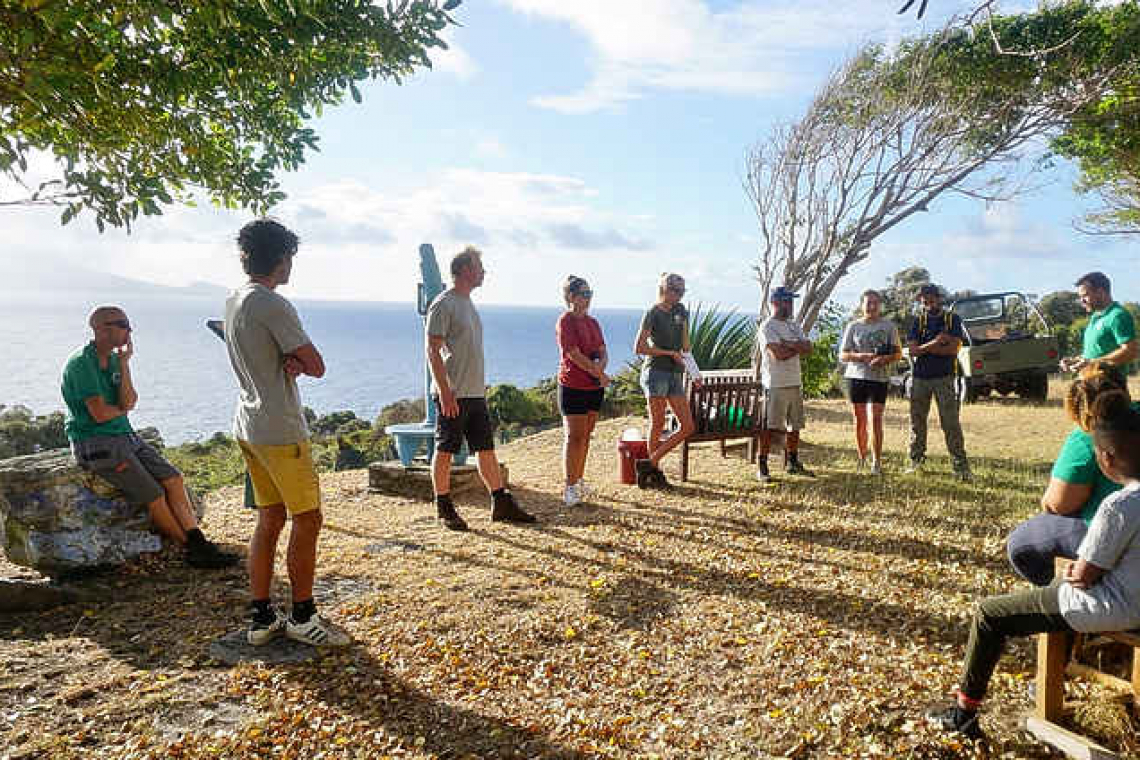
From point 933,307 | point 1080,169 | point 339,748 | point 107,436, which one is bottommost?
point 339,748

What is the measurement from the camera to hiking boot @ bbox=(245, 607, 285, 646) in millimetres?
3260

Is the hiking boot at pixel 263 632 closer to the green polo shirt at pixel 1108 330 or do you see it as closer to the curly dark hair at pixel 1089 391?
the curly dark hair at pixel 1089 391

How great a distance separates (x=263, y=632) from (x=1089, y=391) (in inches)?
138

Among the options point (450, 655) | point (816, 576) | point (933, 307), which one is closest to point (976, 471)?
point (933, 307)

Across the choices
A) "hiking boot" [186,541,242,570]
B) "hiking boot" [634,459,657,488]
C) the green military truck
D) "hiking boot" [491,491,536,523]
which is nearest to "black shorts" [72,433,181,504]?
"hiking boot" [186,541,242,570]

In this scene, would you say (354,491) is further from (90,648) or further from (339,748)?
(339,748)

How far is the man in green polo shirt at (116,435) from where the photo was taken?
411 centimetres

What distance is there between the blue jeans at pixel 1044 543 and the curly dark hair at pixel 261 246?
325cm

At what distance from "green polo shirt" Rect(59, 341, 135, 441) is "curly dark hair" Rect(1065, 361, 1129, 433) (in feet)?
15.8

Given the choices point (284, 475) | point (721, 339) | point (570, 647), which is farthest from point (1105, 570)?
point (721, 339)

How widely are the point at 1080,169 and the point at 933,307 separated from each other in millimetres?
10100

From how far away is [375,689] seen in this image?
292 cm

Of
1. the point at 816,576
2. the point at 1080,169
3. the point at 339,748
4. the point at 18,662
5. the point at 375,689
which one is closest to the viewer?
the point at 339,748

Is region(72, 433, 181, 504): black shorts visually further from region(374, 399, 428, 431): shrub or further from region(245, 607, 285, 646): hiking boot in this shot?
region(374, 399, 428, 431): shrub
